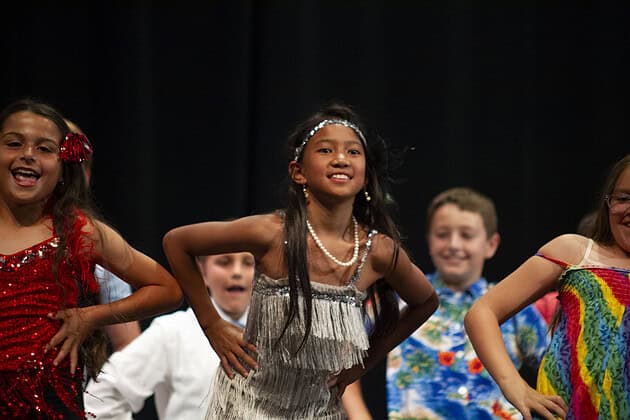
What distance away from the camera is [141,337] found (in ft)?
12.2

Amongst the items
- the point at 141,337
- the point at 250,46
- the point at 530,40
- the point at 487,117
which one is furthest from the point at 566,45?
the point at 141,337

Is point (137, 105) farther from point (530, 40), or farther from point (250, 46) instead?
point (530, 40)

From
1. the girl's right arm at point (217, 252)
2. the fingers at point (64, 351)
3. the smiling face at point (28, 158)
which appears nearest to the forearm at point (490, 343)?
the girl's right arm at point (217, 252)

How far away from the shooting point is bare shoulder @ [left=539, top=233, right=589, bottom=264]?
105 inches

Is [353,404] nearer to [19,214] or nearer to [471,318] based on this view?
[471,318]

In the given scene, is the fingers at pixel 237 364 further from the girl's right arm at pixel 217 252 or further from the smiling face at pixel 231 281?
the smiling face at pixel 231 281

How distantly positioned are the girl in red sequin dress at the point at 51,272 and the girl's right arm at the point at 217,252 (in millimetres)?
100

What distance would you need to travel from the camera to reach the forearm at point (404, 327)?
300 cm

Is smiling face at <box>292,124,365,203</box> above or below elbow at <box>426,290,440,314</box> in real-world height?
above

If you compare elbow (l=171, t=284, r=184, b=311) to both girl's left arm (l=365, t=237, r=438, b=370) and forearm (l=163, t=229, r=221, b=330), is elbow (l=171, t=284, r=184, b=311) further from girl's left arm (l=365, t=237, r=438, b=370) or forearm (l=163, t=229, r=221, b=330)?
girl's left arm (l=365, t=237, r=438, b=370)

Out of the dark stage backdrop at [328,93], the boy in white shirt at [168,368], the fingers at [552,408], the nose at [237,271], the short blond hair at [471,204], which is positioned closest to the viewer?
the fingers at [552,408]

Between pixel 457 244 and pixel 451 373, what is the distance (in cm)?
47

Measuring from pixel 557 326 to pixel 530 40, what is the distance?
2177 millimetres

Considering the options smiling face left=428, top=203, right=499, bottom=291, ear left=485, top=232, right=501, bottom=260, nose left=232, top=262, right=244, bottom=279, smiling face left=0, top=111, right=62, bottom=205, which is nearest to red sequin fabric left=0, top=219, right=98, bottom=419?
smiling face left=0, top=111, right=62, bottom=205
